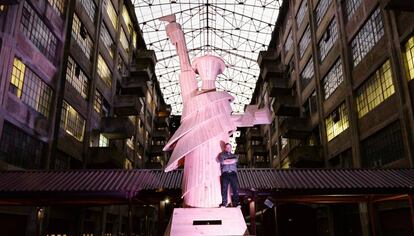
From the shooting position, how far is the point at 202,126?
25.3ft

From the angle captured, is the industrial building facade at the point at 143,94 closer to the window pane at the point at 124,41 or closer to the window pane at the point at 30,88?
the window pane at the point at 30,88

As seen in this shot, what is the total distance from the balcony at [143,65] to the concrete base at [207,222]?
3444 centimetres

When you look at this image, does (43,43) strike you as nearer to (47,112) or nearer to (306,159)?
(47,112)

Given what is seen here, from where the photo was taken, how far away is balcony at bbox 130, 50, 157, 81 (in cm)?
4112

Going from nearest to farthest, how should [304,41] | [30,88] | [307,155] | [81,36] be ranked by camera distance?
1. [30,88]
2. [81,36]
3. [307,155]
4. [304,41]

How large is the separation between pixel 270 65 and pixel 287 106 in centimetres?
894

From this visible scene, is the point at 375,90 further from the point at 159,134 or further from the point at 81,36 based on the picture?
the point at 159,134

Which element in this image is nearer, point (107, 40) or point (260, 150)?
point (107, 40)

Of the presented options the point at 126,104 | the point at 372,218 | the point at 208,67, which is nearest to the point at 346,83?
the point at 372,218

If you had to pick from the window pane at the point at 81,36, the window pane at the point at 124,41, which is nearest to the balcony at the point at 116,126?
the window pane at the point at 81,36

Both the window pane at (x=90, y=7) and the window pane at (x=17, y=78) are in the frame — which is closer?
the window pane at (x=17, y=78)

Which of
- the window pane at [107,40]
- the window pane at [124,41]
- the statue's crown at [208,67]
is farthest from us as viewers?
the window pane at [124,41]

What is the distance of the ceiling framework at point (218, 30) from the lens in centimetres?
4272

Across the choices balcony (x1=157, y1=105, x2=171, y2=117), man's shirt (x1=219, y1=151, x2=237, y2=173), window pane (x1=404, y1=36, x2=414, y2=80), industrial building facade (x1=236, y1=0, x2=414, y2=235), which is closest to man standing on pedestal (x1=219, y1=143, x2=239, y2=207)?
man's shirt (x1=219, y1=151, x2=237, y2=173)
